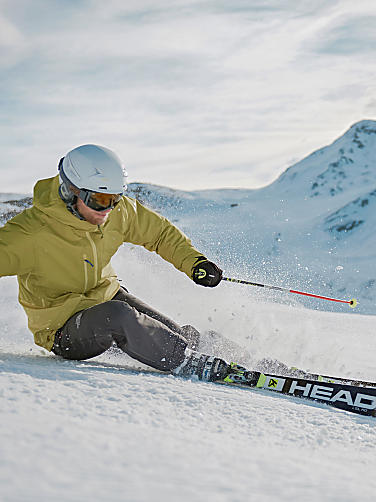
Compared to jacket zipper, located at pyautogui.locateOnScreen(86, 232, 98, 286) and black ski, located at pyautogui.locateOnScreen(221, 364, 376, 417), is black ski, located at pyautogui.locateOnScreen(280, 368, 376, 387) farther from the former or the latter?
jacket zipper, located at pyautogui.locateOnScreen(86, 232, 98, 286)

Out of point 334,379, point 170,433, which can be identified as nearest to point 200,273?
point 334,379

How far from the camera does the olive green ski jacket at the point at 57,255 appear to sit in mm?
2827

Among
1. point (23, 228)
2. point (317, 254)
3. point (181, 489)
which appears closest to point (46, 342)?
point (23, 228)

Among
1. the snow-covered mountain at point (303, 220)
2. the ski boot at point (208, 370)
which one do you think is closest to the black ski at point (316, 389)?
the ski boot at point (208, 370)

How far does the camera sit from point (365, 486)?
1.58 m

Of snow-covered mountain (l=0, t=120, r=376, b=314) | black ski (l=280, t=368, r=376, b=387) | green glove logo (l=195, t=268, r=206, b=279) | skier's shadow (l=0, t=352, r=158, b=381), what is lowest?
skier's shadow (l=0, t=352, r=158, b=381)

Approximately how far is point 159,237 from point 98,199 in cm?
80

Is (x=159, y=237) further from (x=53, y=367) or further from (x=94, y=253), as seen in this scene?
(x=53, y=367)

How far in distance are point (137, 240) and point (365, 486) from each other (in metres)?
2.32

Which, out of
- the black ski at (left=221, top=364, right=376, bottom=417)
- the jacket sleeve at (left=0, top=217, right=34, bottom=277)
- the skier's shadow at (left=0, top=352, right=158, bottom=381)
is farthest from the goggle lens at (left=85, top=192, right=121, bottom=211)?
the black ski at (left=221, top=364, right=376, bottom=417)

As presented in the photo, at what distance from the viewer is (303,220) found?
28875 millimetres

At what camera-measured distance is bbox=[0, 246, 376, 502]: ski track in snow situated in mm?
1315

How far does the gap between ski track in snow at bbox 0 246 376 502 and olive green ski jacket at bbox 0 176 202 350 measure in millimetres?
345

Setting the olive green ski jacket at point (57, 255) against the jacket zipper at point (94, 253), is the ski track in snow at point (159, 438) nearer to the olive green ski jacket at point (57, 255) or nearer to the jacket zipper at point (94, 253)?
the olive green ski jacket at point (57, 255)
